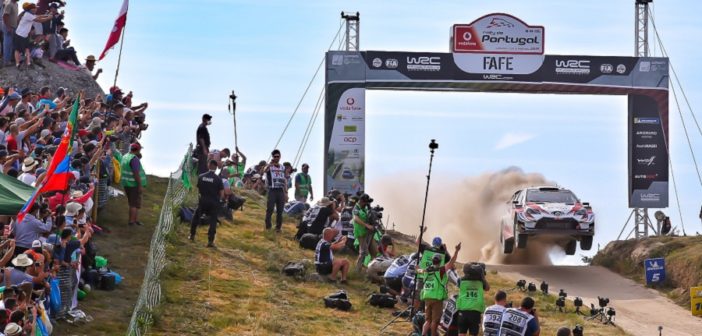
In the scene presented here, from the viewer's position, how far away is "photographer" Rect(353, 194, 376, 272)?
24.8 m

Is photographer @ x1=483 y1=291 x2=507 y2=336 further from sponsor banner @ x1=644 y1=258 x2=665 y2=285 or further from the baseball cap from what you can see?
sponsor banner @ x1=644 y1=258 x2=665 y2=285

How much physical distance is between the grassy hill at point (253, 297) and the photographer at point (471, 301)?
231 centimetres

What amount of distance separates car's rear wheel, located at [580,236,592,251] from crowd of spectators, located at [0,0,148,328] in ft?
35.6

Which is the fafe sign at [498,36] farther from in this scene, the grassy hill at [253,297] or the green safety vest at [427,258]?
the green safety vest at [427,258]

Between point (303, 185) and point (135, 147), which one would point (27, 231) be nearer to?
point (135, 147)

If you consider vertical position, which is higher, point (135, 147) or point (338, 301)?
point (135, 147)


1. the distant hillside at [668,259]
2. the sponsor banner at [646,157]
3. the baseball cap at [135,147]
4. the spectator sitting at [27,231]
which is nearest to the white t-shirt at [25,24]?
the baseball cap at [135,147]

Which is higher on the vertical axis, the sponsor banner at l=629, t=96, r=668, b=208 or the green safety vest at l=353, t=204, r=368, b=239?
the sponsor banner at l=629, t=96, r=668, b=208

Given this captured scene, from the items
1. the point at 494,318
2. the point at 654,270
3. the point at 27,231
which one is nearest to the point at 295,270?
the point at 494,318

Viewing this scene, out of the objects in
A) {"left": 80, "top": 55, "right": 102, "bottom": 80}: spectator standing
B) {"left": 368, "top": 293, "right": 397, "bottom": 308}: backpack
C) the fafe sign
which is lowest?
{"left": 368, "top": 293, "right": 397, "bottom": 308}: backpack

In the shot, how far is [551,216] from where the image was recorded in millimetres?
29688

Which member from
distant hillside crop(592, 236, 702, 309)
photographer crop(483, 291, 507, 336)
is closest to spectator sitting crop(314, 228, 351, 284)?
photographer crop(483, 291, 507, 336)

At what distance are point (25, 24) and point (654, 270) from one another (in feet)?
53.3

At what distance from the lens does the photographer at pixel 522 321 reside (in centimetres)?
1675
